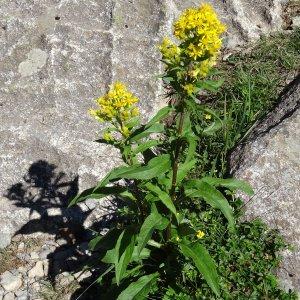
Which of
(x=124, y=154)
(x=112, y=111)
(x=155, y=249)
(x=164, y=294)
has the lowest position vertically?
(x=164, y=294)

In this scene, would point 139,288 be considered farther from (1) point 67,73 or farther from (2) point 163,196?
(1) point 67,73

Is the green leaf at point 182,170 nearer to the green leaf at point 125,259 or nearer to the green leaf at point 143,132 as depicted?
the green leaf at point 143,132

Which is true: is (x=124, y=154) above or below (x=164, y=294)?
above

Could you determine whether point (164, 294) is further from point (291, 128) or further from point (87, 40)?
point (87, 40)

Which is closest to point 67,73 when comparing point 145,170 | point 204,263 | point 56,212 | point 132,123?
point 56,212

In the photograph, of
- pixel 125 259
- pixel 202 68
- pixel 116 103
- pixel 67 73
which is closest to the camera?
pixel 202 68

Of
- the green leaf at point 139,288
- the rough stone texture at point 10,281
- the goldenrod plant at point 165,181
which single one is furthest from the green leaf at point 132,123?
the rough stone texture at point 10,281

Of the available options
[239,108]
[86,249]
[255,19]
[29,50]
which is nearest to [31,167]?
[86,249]
